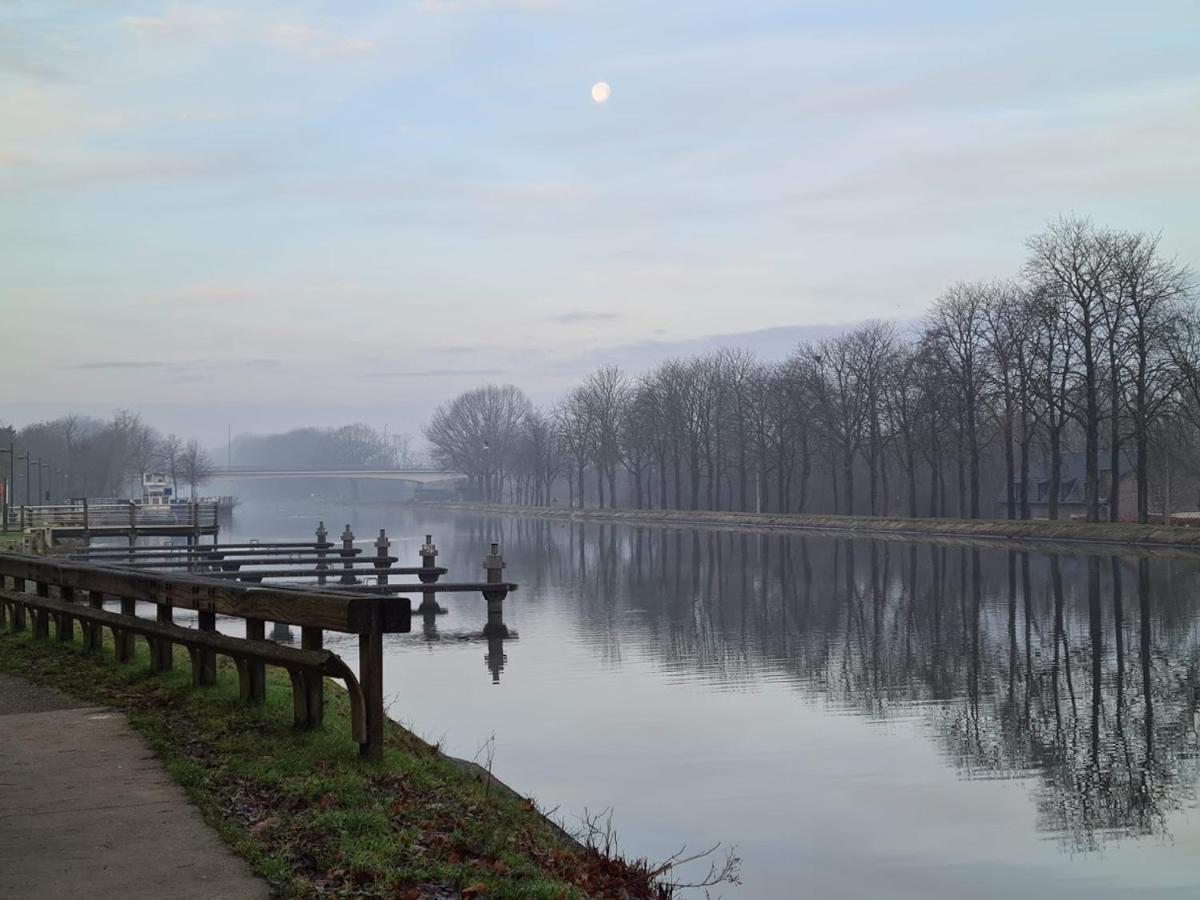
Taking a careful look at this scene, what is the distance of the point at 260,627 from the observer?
10000mm

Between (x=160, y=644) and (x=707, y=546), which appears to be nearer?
(x=160, y=644)

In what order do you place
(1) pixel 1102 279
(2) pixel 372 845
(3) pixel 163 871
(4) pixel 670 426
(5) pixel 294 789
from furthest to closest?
(4) pixel 670 426
(1) pixel 1102 279
(5) pixel 294 789
(2) pixel 372 845
(3) pixel 163 871

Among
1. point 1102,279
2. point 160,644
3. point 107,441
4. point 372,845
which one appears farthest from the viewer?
point 107,441

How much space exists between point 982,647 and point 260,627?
53.7ft

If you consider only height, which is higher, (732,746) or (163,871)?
(163,871)

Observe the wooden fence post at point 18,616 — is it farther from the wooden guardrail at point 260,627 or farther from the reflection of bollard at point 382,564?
the reflection of bollard at point 382,564

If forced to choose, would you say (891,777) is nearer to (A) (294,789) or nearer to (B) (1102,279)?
(A) (294,789)

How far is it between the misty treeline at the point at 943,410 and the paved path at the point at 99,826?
52397 mm

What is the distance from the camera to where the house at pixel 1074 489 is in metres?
79.9

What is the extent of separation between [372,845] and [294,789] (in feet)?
3.60

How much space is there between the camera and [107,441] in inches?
5261

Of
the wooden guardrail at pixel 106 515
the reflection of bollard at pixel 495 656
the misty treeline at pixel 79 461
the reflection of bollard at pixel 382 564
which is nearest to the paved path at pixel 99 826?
the reflection of bollard at pixel 495 656

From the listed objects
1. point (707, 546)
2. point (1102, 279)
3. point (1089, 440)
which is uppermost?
point (1102, 279)

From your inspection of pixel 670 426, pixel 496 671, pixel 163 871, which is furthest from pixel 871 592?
pixel 670 426
